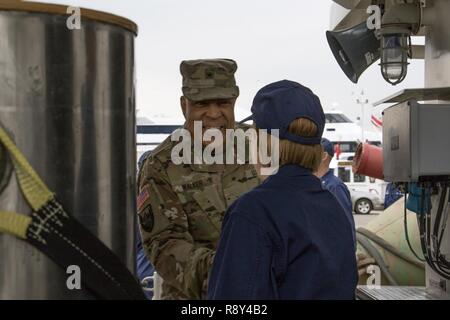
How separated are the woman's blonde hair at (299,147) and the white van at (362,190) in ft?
68.9

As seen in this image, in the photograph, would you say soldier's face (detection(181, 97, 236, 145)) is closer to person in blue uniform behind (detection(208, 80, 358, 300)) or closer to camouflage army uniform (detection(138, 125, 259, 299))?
camouflage army uniform (detection(138, 125, 259, 299))

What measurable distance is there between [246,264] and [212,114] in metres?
1.12

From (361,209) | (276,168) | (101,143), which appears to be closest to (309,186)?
(276,168)

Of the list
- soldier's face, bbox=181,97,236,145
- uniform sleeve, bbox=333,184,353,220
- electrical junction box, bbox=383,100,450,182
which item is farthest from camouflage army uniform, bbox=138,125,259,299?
uniform sleeve, bbox=333,184,353,220

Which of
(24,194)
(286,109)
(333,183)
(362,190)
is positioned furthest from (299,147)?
(362,190)

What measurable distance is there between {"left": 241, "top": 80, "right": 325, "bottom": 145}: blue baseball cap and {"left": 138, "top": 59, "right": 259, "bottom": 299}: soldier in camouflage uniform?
727 mm

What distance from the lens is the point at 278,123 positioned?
1.94 meters

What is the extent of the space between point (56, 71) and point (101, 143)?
202 mm

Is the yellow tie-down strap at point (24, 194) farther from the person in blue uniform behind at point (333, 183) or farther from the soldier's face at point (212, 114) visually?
the person in blue uniform behind at point (333, 183)

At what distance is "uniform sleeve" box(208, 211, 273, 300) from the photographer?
181 cm

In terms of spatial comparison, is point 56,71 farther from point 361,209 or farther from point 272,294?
point 361,209

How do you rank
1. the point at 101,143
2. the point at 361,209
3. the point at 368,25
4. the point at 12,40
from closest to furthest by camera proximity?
the point at 12,40 < the point at 101,143 < the point at 368,25 < the point at 361,209

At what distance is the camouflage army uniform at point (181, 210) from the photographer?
2539 mm

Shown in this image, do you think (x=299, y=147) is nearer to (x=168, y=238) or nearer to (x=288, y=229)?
(x=288, y=229)
